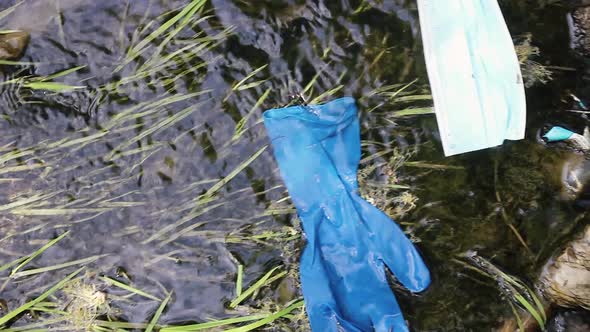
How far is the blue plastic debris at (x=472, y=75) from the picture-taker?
2.29 metres

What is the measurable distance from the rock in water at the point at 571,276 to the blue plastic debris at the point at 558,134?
0.46m

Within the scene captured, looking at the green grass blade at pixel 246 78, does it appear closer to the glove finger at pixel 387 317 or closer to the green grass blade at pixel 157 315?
the green grass blade at pixel 157 315

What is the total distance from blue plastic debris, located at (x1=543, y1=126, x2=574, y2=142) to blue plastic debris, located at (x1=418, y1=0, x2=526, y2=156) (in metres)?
0.15

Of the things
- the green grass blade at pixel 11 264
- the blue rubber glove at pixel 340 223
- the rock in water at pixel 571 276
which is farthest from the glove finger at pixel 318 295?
the green grass blade at pixel 11 264

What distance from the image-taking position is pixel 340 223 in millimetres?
2285

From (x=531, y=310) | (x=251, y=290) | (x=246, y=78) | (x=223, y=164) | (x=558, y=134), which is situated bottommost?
(x=531, y=310)

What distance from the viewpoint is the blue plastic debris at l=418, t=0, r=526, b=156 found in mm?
2293

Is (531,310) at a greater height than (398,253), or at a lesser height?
lesser

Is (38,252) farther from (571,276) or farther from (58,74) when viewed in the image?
(571,276)

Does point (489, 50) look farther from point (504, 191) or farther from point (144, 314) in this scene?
point (144, 314)

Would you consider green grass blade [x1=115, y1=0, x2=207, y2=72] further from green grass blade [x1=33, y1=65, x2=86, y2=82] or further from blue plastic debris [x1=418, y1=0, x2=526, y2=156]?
blue plastic debris [x1=418, y1=0, x2=526, y2=156]

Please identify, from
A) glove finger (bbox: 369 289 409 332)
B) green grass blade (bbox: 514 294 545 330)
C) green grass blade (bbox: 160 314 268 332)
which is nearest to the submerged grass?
green grass blade (bbox: 514 294 545 330)

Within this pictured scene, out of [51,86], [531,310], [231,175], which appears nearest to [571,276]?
[531,310]

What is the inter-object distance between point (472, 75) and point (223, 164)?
51.9 inches
